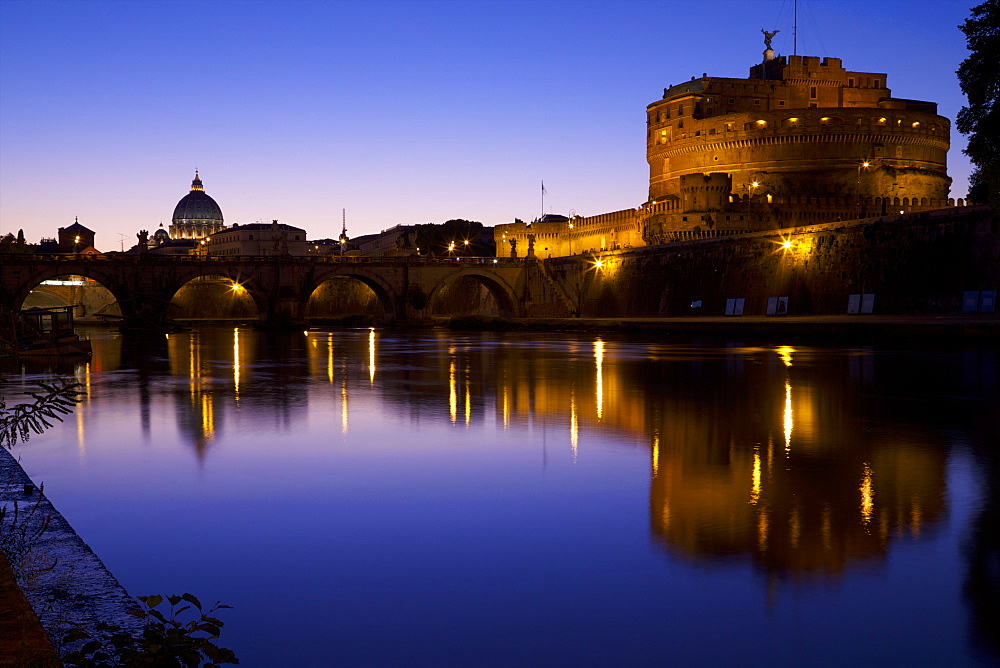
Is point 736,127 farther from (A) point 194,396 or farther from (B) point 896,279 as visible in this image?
(A) point 194,396

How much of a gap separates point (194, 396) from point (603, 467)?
11136mm

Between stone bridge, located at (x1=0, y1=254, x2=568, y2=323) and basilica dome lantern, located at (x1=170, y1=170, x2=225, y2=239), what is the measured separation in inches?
4679

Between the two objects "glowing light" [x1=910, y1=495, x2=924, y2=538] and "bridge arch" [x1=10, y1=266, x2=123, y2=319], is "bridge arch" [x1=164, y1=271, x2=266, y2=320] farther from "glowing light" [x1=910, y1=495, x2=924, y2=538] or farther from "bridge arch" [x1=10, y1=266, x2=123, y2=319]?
"glowing light" [x1=910, y1=495, x2=924, y2=538]

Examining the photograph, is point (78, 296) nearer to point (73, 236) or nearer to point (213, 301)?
point (213, 301)

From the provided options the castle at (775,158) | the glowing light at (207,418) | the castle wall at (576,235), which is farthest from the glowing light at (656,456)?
the castle wall at (576,235)

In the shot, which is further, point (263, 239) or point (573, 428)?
point (263, 239)

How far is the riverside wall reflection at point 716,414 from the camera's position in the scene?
7.42 m

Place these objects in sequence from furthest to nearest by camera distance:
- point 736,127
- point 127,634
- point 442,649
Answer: point 736,127 → point 442,649 → point 127,634

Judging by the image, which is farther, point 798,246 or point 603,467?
point 798,246

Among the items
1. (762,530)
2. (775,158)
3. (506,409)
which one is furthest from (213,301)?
(762,530)

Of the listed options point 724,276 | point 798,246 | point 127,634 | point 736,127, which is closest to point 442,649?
point 127,634

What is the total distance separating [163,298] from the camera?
65.8m

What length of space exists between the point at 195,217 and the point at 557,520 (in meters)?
196

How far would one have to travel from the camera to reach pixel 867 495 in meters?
8.49
